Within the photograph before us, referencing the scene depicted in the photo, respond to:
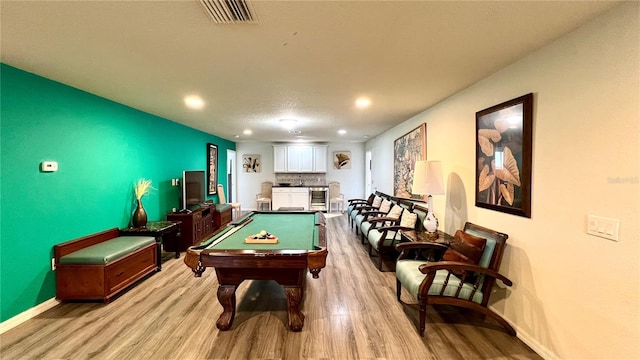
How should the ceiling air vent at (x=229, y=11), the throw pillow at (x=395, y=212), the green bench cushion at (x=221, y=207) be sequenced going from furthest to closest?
1. the green bench cushion at (x=221, y=207)
2. the throw pillow at (x=395, y=212)
3. the ceiling air vent at (x=229, y=11)

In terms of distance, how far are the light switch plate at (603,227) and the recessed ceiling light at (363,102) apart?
2.50 m

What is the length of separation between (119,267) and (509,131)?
167 inches

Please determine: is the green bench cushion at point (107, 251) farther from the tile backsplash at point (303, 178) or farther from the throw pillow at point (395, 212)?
the tile backsplash at point (303, 178)

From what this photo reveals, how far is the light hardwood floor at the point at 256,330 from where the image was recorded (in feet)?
6.82

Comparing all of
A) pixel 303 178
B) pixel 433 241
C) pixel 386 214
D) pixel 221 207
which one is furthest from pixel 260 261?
pixel 303 178

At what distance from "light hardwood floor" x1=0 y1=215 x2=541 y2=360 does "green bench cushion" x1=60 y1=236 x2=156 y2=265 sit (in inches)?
19.0

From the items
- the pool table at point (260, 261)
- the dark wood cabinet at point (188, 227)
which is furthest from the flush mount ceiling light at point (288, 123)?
the pool table at point (260, 261)

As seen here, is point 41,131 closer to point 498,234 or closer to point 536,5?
point 536,5

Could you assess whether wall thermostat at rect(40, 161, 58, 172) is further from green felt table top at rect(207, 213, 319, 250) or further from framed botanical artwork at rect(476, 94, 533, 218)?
framed botanical artwork at rect(476, 94, 533, 218)

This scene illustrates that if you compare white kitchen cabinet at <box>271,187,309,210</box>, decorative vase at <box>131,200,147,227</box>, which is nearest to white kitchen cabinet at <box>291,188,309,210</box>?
white kitchen cabinet at <box>271,187,309,210</box>

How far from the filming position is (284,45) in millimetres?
2004

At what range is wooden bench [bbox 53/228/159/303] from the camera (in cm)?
279

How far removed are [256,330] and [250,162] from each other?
24.0 ft

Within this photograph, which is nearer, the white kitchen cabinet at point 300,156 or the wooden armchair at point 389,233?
the wooden armchair at point 389,233
